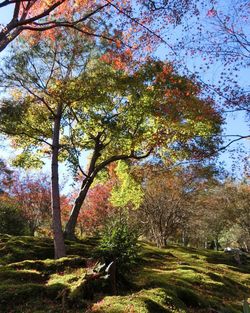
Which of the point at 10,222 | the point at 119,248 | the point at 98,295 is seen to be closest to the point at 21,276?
the point at 98,295

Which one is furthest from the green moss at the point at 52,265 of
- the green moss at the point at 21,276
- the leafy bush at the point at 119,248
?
the leafy bush at the point at 119,248

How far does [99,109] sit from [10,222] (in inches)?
397

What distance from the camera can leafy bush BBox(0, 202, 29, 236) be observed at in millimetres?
21016

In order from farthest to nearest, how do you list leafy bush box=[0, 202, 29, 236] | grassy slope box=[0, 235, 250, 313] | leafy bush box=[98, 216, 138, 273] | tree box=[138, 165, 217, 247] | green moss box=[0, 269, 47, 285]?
1. tree box=[138, 165, 217, 247]
2. leafy bush box=[0, 202, 29, 236]
3. green moss box=[0, 269, 47, 285]
4. leafy bush box=[98, 216, 138, 273]
5. grassy slope box=[0, 235, 250, 313]

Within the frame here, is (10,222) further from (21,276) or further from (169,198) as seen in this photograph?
(21,276)

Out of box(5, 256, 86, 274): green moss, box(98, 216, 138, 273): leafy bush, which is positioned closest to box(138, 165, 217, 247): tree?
box(5, 256, 86, 274): green moss

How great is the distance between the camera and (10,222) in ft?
70.1

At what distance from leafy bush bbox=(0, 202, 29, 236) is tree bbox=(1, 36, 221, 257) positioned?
17.9 feet

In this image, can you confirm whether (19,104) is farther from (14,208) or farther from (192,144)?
(14,208)

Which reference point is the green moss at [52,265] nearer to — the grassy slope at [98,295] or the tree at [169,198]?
the grassy slope at [98,295]

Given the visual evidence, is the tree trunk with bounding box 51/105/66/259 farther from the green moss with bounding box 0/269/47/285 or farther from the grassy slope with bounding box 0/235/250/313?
the green moss with bounding box 0/269/47/285

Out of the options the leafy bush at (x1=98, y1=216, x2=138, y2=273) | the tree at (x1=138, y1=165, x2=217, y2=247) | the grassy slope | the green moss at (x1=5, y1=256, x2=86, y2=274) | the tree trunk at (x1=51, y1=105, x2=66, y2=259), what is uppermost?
the tree at (x1=138, y1=165, x2=217, y2=247)

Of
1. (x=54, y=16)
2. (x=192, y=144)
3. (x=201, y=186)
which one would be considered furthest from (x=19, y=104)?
(x=201, y=186)

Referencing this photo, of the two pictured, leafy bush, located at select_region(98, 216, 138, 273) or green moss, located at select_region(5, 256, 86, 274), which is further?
green moss, located at select_region(5, 256, 86, 274)
